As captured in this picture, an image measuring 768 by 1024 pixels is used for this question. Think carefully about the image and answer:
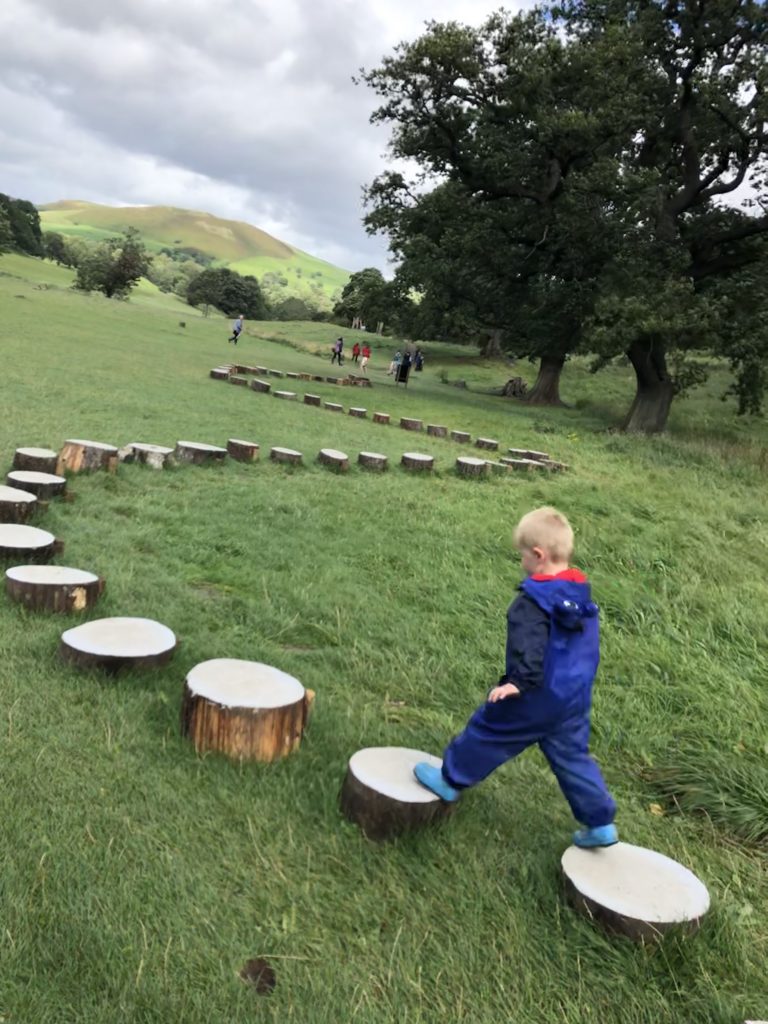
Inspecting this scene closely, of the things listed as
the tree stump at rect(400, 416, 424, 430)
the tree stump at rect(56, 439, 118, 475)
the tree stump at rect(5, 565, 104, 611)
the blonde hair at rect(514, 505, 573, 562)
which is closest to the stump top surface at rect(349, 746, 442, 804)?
the blonde hair at rect(514, 505, 573, 562)

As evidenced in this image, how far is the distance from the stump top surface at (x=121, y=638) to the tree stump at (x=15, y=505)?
6.88 feet

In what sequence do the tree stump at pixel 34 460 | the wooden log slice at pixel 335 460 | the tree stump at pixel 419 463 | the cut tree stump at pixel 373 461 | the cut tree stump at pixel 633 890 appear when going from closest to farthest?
the cut tree stump at pixel 633 890 → the tree stump at pixel 34 460 → the wooden log slice at pixel 335 460 → the cut tree stump at pixel 373 461 → the tree stump at pixel 419 463

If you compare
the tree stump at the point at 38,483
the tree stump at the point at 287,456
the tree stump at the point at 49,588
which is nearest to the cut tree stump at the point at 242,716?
the tree stump at the point at 49,588

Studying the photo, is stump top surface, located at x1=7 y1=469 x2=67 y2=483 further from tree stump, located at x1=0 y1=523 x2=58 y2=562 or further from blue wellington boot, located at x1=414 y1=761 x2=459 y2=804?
blue wellington boot, located at x1=414 y1=761 x2=459 y2=804

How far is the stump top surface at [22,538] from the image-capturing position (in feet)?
14.4

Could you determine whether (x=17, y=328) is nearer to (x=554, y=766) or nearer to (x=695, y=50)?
(x=695, y=50)

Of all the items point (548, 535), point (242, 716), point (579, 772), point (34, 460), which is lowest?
point (242, 716)

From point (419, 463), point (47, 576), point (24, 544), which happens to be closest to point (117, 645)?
point (47, 576)

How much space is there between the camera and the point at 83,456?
705 cm

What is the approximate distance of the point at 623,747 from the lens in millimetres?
3615

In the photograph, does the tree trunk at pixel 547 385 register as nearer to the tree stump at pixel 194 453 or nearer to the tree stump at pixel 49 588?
the tree stump at pixel 194 453

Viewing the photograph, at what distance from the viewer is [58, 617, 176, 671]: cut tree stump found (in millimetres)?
3283

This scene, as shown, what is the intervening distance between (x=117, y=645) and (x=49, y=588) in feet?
2.69

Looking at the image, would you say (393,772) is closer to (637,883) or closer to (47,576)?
(637,883)
